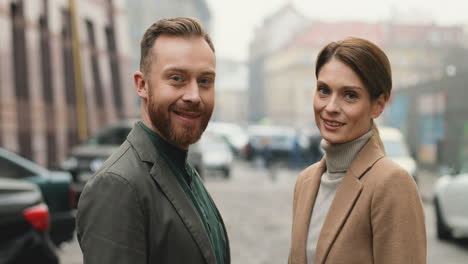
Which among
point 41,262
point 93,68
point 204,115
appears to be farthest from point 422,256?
point 93,68

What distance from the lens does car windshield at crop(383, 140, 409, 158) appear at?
595 inches

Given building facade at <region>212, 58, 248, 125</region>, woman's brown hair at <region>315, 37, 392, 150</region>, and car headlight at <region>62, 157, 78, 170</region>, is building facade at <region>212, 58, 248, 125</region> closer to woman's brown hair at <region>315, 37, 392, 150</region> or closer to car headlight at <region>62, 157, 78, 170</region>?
car headlight at <region>62, 157, 78, 170</region>

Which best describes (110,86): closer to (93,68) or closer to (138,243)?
(93,68)

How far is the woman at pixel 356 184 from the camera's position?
2.22m

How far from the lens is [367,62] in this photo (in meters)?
2.34

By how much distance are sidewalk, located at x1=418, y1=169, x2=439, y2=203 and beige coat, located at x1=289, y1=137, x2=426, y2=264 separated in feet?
46.6

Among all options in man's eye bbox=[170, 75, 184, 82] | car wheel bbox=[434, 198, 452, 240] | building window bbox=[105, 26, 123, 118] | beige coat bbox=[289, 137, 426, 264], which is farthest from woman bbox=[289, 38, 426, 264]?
building window bbox=[105, 26, 123, 118]

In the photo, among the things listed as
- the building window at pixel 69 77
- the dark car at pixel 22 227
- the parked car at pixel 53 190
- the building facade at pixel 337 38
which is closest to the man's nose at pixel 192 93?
the dark car at pixel 22 227

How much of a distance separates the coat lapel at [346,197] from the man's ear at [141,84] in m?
0.94

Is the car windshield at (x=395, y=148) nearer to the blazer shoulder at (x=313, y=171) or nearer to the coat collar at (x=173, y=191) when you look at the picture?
the blazer shoulder at (x=313, y=171)

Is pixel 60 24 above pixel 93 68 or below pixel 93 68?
above

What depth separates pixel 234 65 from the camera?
364 feet

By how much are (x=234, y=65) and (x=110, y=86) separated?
85.5 meters

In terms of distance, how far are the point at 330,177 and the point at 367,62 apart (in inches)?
22.6
